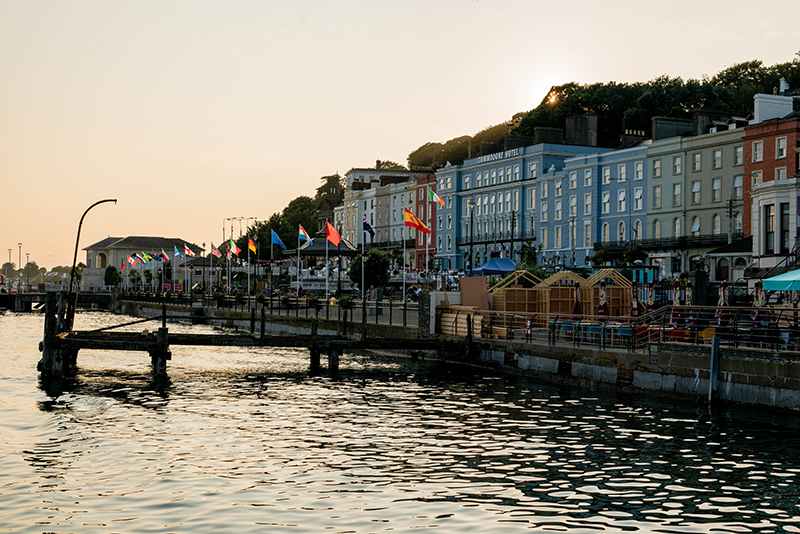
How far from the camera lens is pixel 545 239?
90.8m

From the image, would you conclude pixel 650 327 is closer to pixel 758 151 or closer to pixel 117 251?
pixel 758 151

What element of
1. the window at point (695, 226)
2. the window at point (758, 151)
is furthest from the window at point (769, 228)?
the window at point (695, 226)

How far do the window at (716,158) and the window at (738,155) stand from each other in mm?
1461

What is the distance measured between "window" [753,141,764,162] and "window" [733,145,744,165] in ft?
7.51

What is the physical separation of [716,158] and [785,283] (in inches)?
2036

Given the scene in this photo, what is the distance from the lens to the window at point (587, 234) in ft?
273

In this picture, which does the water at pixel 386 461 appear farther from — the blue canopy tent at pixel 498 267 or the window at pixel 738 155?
the window at pixel 738 155

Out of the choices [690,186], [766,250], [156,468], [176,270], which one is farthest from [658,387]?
[176,270]

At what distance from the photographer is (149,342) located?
104ft

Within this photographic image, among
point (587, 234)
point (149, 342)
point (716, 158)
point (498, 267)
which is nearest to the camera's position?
point (149, 342)

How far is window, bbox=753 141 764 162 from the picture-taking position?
2559 inches

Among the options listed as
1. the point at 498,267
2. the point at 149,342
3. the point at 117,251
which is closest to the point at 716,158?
the point at 498,267

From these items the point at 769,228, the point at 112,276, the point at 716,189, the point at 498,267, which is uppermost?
the point at 716,189

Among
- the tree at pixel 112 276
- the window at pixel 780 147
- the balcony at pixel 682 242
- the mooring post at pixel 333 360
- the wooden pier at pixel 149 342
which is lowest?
the mooring post at pixel 333 360
